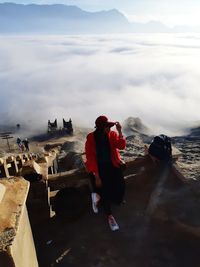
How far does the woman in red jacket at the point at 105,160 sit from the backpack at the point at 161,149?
3.50ft

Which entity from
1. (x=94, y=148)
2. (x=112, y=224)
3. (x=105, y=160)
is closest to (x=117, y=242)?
(x=112, y=224)

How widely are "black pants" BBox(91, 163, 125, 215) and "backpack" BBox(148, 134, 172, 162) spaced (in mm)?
1078

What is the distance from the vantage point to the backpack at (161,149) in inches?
246

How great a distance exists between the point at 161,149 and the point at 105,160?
137 centimetres

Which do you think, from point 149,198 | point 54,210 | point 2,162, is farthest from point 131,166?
point 2,162

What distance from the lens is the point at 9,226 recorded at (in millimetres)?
3307

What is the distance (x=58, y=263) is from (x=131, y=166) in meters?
2.40

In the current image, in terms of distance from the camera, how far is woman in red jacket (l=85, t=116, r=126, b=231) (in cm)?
532

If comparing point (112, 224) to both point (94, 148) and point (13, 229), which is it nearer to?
point (94, 148)

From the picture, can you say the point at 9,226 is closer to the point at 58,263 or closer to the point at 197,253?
the point at 58,263

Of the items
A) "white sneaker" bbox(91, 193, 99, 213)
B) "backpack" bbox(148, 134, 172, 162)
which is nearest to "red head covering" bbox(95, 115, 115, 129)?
"white sneaker" bbox(91, 193, 99, 213)

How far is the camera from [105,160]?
17.6 feet

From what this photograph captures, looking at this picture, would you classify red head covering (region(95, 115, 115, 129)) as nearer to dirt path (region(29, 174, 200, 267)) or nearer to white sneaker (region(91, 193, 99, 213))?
white sneaker (region(91, 193, 99, 213))

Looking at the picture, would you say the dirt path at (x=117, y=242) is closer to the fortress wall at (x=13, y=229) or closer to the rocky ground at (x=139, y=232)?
the rocky ground at (x=139, y=232)
